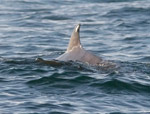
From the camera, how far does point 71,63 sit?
1280cm

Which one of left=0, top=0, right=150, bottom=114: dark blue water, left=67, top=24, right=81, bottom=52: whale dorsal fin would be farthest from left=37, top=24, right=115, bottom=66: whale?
left=0, top=0, right=150, bottom=114: dark blue water

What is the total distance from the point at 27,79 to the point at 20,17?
31.9ft

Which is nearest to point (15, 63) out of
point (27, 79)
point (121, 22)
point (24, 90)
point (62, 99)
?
point (27, 79)

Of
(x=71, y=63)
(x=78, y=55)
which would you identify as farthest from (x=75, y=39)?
(x=71, y=63)

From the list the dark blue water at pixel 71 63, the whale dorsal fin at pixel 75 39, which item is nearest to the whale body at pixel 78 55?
the whale dorsal fin at pixel 75 39

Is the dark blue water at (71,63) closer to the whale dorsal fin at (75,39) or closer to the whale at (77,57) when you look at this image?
the whale at (77,57)

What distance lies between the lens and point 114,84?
11.6 meters

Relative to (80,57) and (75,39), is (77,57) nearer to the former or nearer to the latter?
(80,57)

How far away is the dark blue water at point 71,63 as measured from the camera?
411 inches

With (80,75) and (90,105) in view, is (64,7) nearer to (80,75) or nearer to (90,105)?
(80,75)

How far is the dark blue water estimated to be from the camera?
1043 cm

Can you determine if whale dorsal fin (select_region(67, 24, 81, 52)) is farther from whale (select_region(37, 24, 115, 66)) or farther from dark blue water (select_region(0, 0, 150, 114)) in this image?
dark blue water (select_region(0, 0, 150, 114))

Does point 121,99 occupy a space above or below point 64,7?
below

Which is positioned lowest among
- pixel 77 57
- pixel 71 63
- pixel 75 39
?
pixel 71 63
